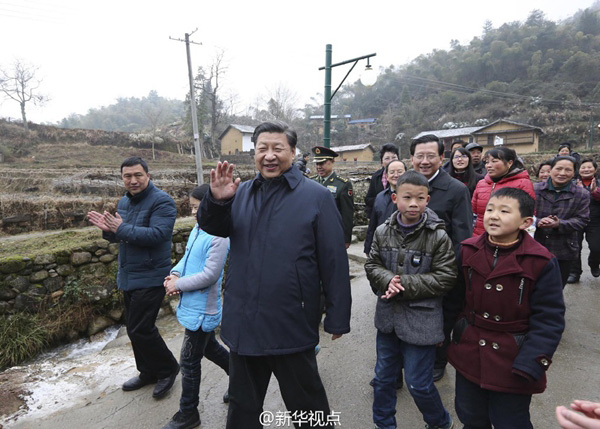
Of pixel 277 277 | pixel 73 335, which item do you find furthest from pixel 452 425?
pixel 73 335

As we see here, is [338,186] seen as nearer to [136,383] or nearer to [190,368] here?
[190,368]

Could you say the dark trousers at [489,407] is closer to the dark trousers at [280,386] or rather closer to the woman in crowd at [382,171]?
the dark trousers at [280,386]

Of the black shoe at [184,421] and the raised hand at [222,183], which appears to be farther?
the black shoe at [184,421]

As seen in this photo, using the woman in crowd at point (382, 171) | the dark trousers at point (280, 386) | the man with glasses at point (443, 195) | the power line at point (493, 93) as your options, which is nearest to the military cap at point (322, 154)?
the woman in crowd at point (382, 171)

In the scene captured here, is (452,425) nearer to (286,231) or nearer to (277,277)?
(277,277)

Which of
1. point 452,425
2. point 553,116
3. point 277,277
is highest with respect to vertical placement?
point 553,116

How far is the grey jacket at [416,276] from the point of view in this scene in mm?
1991

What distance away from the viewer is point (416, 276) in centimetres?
202

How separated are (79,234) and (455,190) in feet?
20.8

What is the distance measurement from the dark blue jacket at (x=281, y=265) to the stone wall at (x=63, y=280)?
4.29 metres

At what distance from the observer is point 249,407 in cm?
190

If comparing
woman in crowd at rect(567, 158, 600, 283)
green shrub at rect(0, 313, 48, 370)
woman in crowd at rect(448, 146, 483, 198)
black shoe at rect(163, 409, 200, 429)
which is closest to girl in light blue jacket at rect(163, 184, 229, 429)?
black shoe at rect(163, 409, 200, 429)

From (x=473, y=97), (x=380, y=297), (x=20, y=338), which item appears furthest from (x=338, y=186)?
(x=473, y=97)

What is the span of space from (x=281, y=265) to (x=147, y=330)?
1752 millimetres
